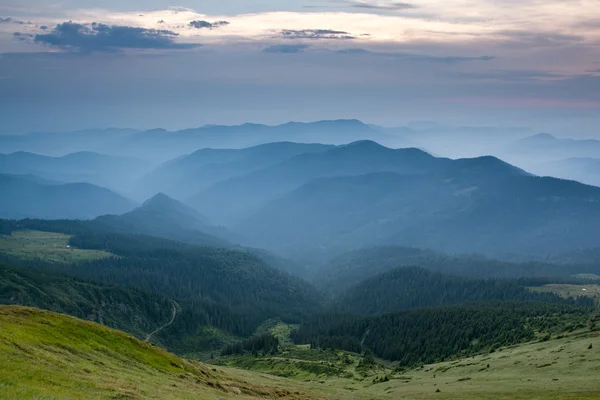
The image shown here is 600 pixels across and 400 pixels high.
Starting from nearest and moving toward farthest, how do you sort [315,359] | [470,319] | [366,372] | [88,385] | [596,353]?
[88,385] < [596,353] < [366,372] < [315,359] < [470,319]

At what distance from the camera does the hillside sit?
140 ft

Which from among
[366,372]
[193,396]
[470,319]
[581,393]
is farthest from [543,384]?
[470,319]

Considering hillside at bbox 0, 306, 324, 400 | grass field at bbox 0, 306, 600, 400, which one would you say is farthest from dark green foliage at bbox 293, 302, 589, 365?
hillside at bbox 0, 306, 324, 400

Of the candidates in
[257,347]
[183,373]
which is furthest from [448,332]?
[183,373]

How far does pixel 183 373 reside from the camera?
226 feet

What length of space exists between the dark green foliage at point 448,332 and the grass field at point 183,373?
29.7m

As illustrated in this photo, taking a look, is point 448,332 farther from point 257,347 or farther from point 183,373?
point 183,373

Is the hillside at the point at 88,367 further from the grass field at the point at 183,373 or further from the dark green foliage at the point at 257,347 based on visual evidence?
the dark green foliage at the point at 257,347

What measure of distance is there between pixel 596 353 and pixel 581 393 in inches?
986

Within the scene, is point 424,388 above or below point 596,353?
below

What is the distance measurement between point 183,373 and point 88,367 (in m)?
17.0

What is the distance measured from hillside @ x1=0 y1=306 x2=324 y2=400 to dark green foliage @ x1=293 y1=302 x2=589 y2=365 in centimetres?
7998

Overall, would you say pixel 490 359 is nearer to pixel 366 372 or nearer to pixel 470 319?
pixel 366 372

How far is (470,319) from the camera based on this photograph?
168750 mm
